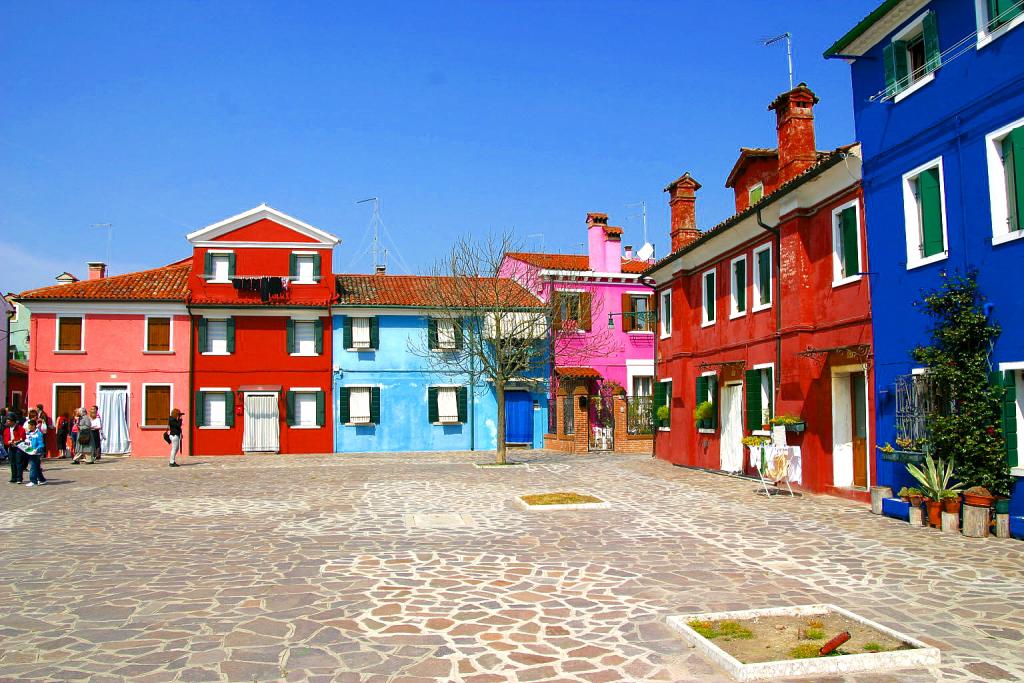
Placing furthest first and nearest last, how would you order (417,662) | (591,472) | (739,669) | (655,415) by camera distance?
(655,415)
(591,472)
(417,662)
(739,669)

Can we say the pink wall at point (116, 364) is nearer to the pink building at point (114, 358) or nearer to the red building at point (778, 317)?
the pink building at point (114, 358)

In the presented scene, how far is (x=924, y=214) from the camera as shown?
39.1 ft

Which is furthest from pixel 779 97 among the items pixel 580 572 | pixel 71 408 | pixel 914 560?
pixel 71 408

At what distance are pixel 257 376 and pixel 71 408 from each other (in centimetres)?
700

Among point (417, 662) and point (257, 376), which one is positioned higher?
point (257, 376)

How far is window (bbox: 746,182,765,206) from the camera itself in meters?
21.7

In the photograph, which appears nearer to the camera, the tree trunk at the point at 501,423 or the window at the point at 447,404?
the tree trunk at the point at 501,423

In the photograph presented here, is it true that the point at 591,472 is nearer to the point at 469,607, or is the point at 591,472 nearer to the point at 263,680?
the point at 469,607

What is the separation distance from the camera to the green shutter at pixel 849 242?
1411cm

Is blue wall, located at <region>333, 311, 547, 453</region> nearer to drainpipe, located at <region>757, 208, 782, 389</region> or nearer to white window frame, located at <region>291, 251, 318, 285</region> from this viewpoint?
white window frame, located at <region>291, 251, 318, 285</region>

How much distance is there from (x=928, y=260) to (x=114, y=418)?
94.0 ft

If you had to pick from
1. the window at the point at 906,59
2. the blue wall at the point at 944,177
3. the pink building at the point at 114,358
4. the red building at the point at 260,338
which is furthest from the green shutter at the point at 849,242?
the pink building at the point at 114,358

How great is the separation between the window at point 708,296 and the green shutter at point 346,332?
615 inches

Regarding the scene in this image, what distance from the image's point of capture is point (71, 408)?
99.8ft
